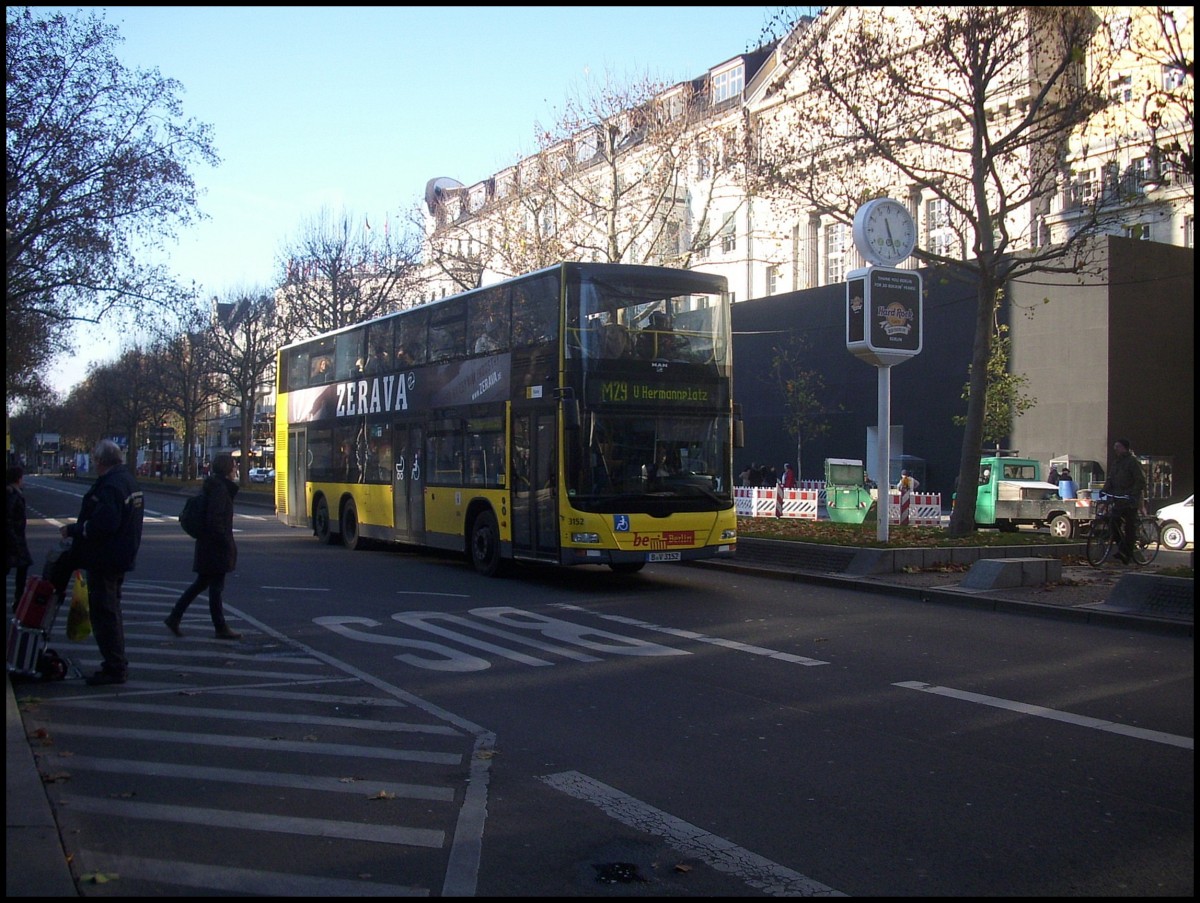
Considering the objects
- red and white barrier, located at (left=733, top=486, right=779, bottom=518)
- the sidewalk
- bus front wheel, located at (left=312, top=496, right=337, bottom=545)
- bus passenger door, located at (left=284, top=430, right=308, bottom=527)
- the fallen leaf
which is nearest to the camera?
the sidewalk

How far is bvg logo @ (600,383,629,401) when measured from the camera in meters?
14.5

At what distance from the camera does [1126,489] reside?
54.6 ft

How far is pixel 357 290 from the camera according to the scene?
44281mm

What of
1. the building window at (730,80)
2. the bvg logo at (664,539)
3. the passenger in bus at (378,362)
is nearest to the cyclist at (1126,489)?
the bvg logo at (664,539)

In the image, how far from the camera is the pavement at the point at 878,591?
172 inches

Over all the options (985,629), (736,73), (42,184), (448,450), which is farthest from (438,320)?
(736,73)

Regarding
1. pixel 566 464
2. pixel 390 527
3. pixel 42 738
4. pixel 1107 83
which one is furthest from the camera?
pixel 390 527

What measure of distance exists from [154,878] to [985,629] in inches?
373

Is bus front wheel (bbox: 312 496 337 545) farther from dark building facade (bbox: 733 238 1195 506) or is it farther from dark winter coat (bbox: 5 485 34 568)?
dark building facade (bbox: 733 238 1195 506)

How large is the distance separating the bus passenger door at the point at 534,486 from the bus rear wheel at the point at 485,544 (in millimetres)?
765

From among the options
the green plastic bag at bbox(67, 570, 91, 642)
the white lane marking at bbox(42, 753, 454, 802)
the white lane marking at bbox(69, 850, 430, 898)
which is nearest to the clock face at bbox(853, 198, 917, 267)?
the green plastic bag at bbox(67, 570, 91, 642)

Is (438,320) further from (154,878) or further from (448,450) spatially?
(154,878)

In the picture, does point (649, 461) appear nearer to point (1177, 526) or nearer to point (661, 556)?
point (661, 556)

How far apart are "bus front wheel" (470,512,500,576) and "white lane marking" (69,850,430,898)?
11694 mm
